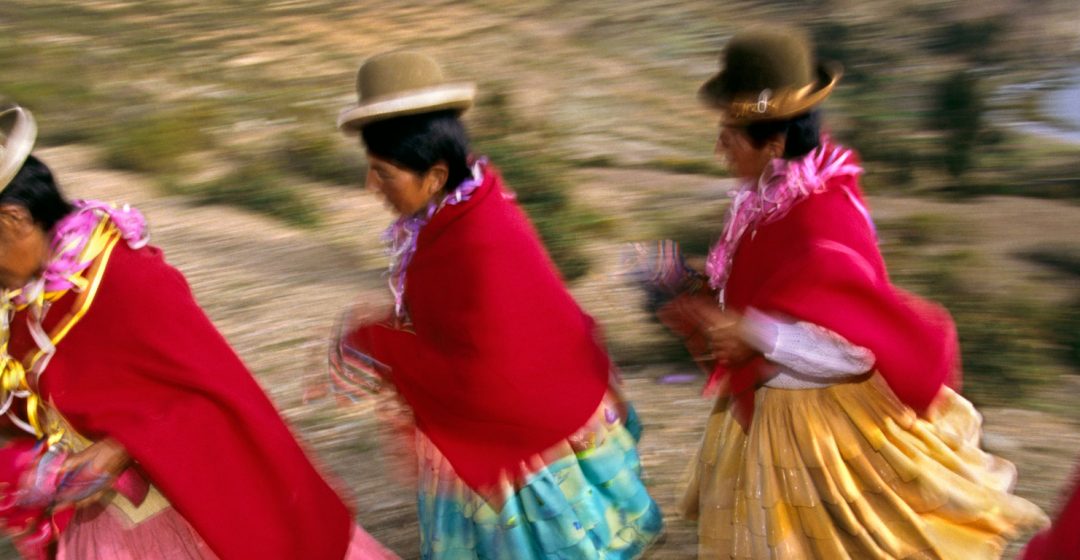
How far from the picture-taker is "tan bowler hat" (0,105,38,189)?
255 cm

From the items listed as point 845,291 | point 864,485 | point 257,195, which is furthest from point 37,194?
point 257,195

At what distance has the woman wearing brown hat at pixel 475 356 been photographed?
9.37 feet

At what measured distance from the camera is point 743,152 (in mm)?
3086

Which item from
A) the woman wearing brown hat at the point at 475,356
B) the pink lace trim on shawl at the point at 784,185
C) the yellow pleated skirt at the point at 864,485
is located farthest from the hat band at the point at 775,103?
the yellow pleated skirt at the point at 864,485

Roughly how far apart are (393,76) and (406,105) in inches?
4.5

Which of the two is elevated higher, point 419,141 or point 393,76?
point 393,76

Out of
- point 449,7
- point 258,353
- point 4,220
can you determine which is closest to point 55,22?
point 449,7

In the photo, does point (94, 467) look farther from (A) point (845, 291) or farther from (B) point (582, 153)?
(B) point (582, 153)

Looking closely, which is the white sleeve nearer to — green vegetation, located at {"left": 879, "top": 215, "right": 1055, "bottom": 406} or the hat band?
the hat band

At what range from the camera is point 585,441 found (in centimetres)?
305

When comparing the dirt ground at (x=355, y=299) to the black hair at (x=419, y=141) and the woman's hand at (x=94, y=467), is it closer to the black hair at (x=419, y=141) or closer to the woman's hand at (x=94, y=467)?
the black hair at (x=419, y=141)

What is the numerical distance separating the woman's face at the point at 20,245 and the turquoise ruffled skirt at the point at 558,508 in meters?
1.10

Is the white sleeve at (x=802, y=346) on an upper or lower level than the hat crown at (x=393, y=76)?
lower

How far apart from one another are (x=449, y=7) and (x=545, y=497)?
14668 millimetres
